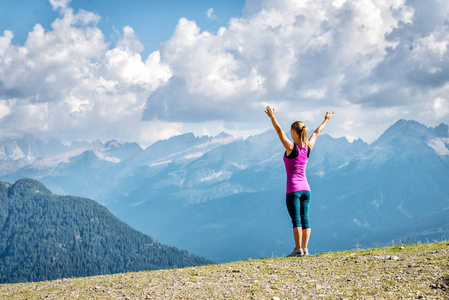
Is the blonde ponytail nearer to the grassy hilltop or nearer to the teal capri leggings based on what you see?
the teal capri leggings

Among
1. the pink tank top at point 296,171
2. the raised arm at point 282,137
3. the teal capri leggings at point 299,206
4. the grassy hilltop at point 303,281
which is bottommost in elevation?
the grassy hilltop at point 303,281

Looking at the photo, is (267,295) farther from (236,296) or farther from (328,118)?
(328,118)

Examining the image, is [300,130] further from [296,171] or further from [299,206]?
[299,206]

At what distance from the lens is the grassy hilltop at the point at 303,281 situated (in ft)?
31.2

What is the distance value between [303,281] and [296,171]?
183 inches

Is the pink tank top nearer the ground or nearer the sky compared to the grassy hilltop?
nearer the sky

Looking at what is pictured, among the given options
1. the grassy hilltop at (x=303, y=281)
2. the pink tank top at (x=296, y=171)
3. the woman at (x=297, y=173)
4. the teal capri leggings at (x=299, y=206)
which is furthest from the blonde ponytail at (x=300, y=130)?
the grassy hilltop at (x=303, y=281)

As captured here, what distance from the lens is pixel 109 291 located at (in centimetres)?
1227

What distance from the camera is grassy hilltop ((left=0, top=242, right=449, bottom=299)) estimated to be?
31.2 ft

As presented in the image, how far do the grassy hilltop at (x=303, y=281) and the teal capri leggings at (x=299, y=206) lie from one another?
4.26 ft

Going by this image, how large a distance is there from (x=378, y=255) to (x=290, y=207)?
3.28 m

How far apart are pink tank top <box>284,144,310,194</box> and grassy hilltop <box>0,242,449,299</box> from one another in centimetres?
247

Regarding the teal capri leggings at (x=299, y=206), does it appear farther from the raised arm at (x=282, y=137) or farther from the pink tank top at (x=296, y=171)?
the raised arm at (x=282, y=137)

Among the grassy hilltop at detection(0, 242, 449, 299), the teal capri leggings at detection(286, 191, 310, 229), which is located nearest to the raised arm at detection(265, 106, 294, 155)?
the teal capri leggings at detection(286, 191, 310, 229)
